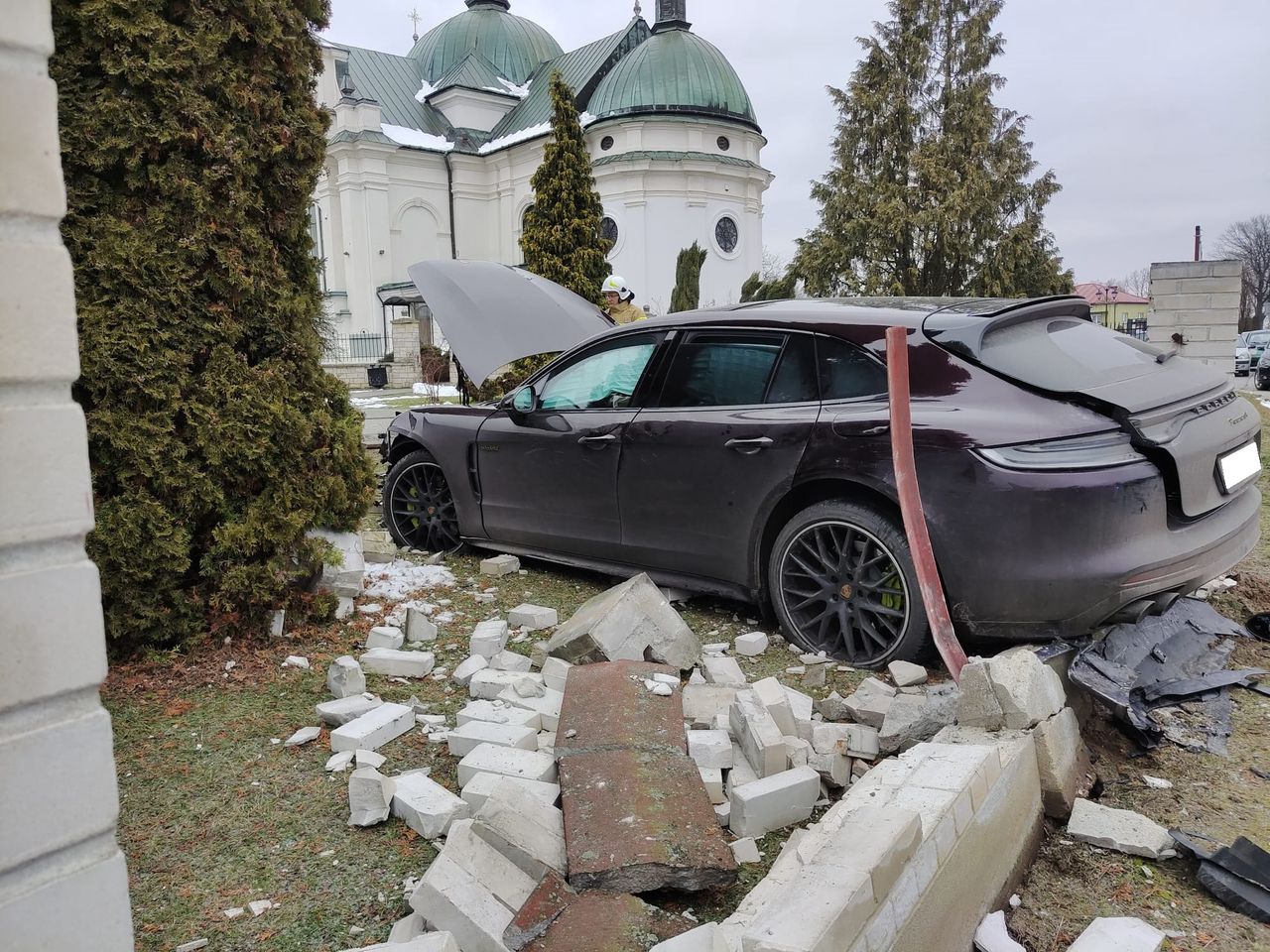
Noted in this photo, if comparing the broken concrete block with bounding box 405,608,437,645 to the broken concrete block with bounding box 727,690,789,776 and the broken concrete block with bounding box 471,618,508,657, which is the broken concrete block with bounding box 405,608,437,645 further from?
the broken concrete block with bounding box 727,690,789,776

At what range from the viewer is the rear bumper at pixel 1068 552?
3.17 meters

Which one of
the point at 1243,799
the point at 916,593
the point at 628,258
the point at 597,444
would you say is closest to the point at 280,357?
the point at 597,444

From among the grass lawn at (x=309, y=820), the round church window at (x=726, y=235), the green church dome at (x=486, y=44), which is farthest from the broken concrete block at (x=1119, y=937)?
the green church dome at (x=486, y=44)

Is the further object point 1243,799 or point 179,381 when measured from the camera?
point 179,381

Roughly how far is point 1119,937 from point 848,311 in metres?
2.76

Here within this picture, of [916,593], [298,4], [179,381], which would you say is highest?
[298,4]

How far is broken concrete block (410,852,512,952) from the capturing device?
2.03 m

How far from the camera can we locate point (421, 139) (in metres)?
38.8

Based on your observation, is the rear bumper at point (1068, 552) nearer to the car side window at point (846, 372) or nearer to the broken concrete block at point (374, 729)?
the car side window at point (846, 372)

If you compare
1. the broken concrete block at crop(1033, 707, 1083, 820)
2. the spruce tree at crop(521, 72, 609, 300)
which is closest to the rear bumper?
the broken concrete block at crop(1033, 707, 1083, 820)

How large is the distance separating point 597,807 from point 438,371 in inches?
984

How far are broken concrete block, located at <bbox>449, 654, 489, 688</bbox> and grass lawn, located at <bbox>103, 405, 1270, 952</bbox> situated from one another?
3.3 inches

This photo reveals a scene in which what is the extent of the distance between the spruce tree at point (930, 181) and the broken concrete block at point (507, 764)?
2304 centimetres

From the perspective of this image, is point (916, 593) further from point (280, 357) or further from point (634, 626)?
point (280, 357)
